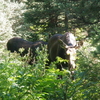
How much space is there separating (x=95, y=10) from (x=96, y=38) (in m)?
9.76

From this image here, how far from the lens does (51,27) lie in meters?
18.8

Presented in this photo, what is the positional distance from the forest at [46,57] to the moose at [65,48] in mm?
629

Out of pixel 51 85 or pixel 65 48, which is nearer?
pixel 51 85

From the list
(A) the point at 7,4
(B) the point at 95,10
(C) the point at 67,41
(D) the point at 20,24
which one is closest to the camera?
(C) the point at 67,41

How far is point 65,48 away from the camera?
23.9ft

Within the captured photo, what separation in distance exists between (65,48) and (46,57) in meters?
3.05

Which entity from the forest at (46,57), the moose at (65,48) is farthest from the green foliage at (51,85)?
the moose at (65,48)

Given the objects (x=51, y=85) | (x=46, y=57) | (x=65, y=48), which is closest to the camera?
(x=51, y=85)

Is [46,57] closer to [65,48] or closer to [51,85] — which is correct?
[51,85]

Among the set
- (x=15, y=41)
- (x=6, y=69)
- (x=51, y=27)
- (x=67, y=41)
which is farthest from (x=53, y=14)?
(x=6, y=69)

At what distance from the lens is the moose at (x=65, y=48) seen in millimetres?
6950

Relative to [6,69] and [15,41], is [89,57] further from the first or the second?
[15,41]

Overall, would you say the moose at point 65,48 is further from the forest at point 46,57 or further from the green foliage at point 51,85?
the green foliage at point 51,85

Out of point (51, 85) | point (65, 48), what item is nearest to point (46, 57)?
point (51, 85)
